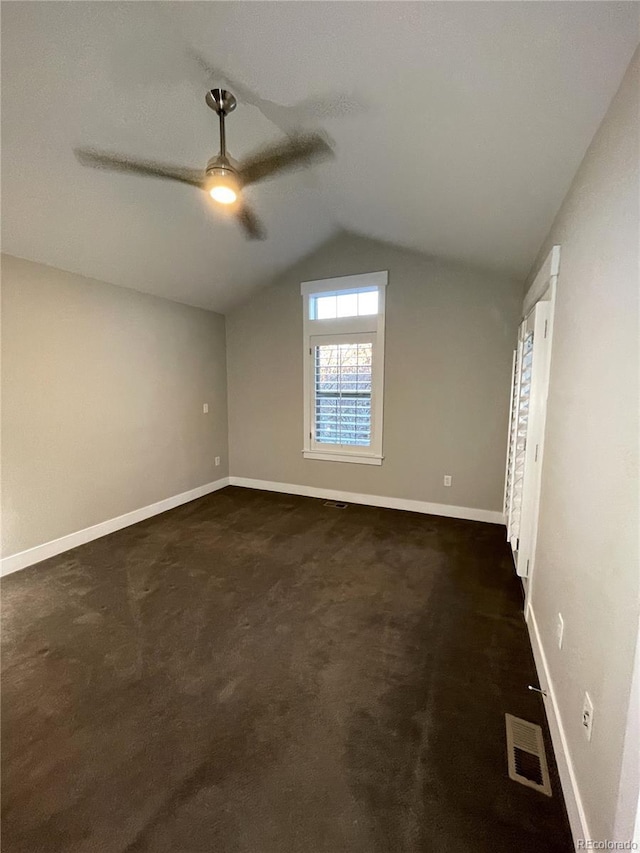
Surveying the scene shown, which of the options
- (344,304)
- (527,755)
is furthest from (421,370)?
(527,755)

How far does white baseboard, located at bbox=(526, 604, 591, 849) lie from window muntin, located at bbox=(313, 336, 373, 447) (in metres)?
2.67

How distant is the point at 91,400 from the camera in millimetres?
3334

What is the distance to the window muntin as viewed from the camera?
422cm

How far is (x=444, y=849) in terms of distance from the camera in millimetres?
1142

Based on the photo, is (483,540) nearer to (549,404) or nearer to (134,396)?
(549,404)

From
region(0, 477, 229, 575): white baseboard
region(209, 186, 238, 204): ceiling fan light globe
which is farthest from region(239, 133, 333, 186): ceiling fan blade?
region(0, 477, 229, 575): white baseboard

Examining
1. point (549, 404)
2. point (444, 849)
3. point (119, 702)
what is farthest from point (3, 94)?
point (444, 849)

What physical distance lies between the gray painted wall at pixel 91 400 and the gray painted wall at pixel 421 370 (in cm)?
104

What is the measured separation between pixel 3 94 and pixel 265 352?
3.19 meters

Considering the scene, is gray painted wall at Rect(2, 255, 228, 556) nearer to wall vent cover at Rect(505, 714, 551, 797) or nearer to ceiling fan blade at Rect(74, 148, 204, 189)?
ceiling fan blade at Rect(74, 148, 204, 189)

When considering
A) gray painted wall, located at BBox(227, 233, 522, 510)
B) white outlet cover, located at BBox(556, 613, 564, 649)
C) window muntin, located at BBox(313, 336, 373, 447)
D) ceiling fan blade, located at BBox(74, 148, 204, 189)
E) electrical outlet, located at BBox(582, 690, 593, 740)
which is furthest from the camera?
window muntin, located at BBox(313, 336, 373, 447)

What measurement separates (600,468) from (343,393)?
3239 millimetres

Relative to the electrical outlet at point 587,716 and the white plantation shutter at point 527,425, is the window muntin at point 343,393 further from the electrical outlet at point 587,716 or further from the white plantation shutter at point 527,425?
the electrical outlet at point 587,716

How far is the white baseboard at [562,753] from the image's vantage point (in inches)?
45.4
